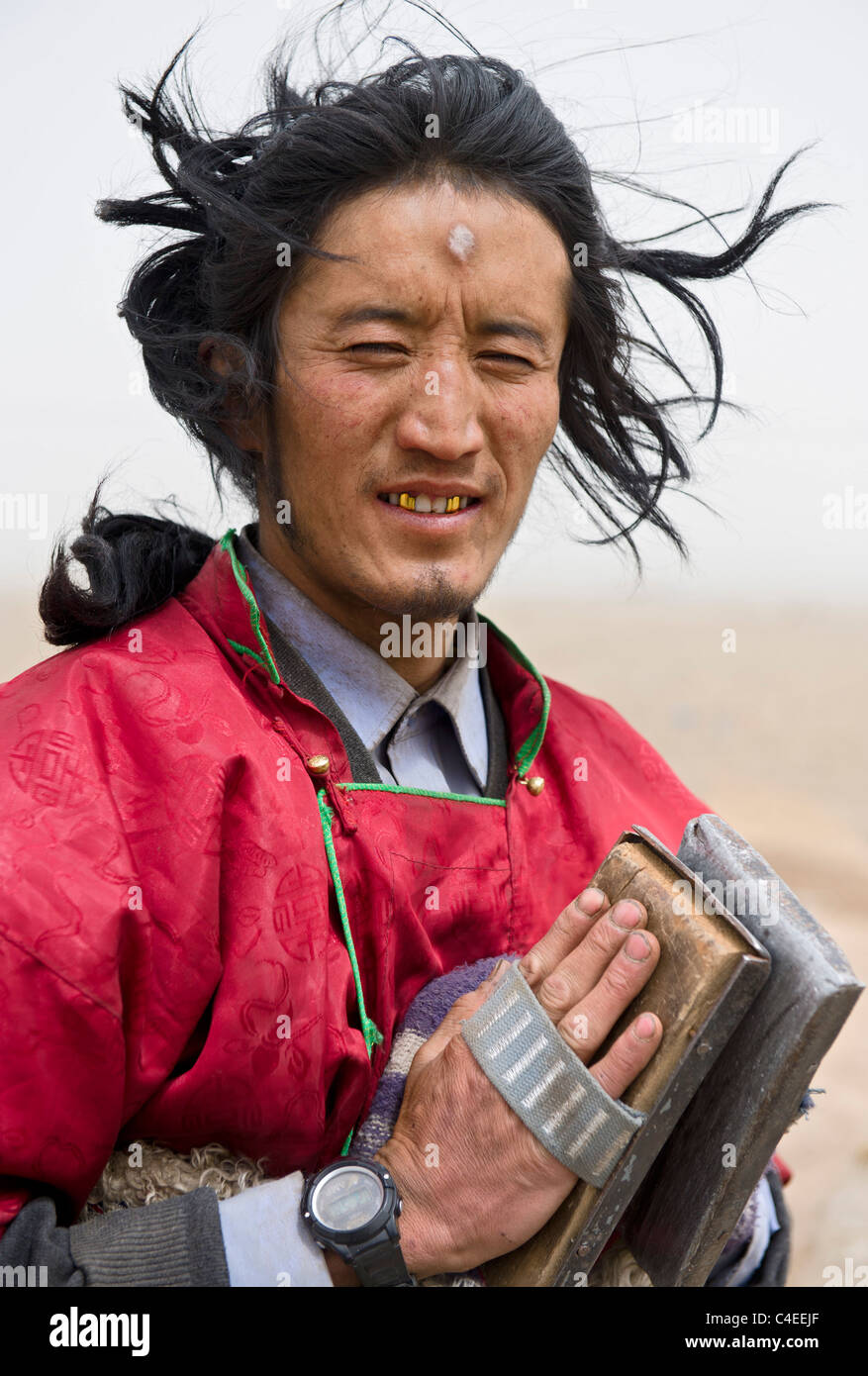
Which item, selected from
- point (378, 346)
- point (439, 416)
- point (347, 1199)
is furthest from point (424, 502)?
point (347, 1199)

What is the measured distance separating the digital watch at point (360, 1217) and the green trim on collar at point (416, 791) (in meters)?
0.54

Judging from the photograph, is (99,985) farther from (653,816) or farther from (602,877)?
(653,816)

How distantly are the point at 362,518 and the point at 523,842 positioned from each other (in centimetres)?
62

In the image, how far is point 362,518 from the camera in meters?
2.02

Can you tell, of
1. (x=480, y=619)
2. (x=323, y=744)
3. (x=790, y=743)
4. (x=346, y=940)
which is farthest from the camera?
(x=790, y=743)

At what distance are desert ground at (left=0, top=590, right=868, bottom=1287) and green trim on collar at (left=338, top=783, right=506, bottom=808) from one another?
952 millimetres

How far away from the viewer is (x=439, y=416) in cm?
196

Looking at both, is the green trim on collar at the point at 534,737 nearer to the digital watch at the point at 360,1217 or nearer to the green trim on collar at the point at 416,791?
the green trim on collar at the point at 416,791

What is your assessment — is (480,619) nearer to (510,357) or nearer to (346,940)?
(510,357)

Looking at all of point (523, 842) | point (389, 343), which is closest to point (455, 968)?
point (523, 842)

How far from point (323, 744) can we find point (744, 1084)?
2.58ft

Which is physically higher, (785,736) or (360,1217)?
(360,1217)

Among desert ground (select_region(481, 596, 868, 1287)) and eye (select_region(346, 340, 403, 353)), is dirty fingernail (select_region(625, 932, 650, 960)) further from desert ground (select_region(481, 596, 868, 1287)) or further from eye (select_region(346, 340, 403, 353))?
desert ground (select_region(481, 596, 868, 1287))

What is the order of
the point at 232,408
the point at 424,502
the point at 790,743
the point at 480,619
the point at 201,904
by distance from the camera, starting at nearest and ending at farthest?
the point at 201,904
the point at 424,502
the point at 232,408
the point at 480,619
the point at 790,743
